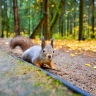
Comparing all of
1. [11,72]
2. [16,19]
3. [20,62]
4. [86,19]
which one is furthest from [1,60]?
[86,19]

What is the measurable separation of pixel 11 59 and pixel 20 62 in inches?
17.3

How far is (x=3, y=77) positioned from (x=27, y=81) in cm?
51

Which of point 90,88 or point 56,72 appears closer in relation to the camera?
point 90,88

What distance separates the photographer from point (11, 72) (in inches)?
142

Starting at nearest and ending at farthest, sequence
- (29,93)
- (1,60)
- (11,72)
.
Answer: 1. (29,93)
2. (11,72)
3. (1,60)

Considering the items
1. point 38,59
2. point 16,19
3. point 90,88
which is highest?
point 16,19

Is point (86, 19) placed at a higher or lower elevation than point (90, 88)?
higher

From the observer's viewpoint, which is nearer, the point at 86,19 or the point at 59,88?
the point at 59,88

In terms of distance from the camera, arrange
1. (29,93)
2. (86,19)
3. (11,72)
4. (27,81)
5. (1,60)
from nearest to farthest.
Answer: (29,93), (27,81), (11,72), (1,60), (86,19)

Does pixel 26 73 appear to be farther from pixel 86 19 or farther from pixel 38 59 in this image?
pixel 86 19

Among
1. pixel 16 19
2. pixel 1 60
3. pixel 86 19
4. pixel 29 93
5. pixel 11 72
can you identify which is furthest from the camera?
pixel 86 19

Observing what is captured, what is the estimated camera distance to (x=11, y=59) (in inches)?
186

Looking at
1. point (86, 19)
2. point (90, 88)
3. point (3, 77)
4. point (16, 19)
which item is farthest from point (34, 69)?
point (86, 19)

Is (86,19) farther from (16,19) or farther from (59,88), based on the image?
(59,88)
